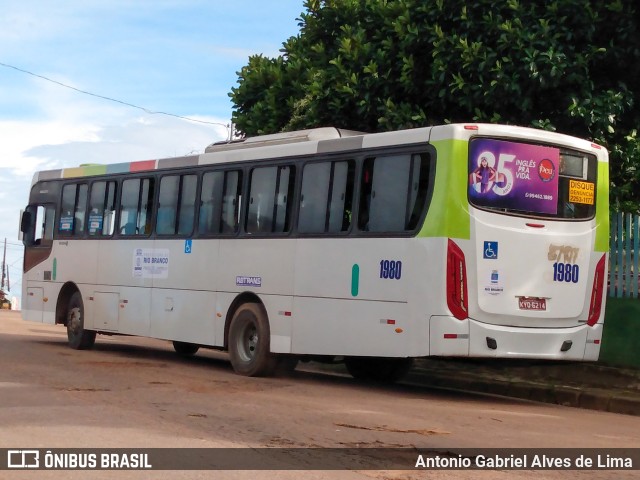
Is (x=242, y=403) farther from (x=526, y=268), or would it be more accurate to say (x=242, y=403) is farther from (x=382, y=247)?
(x=526, y=268)

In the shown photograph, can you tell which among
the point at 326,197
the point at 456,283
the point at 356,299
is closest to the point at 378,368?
the point at 356,299

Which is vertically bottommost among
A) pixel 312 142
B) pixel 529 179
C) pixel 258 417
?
pixel 258 417

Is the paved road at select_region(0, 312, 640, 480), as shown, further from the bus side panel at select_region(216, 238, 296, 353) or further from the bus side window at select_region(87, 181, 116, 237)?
the bus side window at select_region(87, 181, 116, 237)

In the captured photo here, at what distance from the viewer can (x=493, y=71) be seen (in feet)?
58.7

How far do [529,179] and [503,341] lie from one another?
6.46 feet

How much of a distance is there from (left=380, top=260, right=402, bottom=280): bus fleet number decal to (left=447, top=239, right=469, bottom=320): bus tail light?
2.50 ft

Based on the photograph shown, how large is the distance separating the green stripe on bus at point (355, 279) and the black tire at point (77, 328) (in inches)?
287

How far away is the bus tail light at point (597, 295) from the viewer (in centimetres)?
1486

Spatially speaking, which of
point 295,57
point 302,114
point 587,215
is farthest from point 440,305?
point 295,57

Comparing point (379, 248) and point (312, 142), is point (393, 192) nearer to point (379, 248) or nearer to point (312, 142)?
point (379, 248)

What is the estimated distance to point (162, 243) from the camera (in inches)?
739

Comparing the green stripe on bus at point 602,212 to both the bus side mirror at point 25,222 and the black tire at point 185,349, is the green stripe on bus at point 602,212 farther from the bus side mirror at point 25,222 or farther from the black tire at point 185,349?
the bus side mirror at point 25,222

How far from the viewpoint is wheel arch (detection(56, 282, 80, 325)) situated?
2128 cm

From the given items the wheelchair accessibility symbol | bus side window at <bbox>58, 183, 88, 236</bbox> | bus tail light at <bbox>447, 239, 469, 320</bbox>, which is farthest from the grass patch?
bus side window at <bbox>58, 183, 88, 236</bbox>
